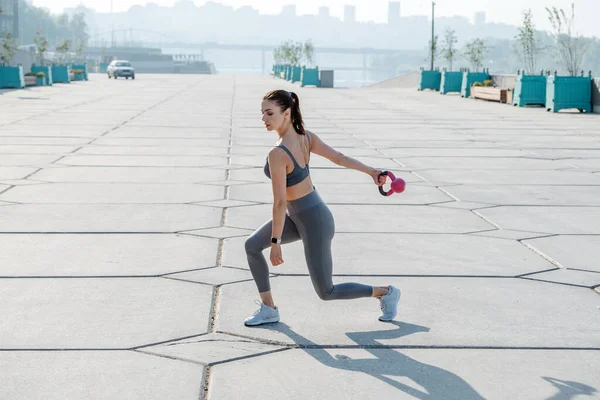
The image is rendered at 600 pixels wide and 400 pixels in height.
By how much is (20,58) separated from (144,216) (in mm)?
67494

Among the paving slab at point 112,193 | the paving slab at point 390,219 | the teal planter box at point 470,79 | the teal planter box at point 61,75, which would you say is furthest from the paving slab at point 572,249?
the teal planter box at point 61,75

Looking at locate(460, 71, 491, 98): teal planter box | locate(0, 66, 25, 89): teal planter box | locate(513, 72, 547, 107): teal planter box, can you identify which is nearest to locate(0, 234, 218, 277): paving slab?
locate(513, 72, 547, 107): teal planter box

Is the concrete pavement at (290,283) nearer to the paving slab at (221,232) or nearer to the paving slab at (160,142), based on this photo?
A: the paving slab at (221,232)

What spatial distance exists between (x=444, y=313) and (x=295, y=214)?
4.06 feet

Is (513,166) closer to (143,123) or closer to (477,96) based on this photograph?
(143,123)

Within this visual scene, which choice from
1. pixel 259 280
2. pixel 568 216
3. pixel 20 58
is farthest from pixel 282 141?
pixel 20 58

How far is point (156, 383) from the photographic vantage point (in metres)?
4.44

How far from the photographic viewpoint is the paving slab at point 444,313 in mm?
5266

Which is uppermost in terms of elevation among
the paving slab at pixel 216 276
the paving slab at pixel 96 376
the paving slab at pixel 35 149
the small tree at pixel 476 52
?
the small tree at pixel 476 52

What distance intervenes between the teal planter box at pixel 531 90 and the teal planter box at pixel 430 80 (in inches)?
643

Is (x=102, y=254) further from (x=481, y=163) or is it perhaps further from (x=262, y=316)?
(x=481, y=163)

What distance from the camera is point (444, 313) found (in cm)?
579

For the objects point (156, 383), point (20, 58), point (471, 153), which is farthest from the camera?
point (20, 58)

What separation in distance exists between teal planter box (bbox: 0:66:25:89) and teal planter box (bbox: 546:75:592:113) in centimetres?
2497
